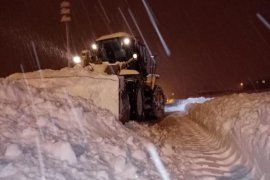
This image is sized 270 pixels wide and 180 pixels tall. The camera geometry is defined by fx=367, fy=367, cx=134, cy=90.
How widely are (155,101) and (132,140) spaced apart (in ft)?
29.5

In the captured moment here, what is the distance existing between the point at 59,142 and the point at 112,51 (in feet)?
30.4

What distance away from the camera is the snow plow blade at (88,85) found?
10000mm

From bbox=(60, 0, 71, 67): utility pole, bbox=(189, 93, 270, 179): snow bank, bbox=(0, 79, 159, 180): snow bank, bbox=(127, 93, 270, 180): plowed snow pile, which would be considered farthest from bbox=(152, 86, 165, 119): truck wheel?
bbox=(0, 79, 159, 180): snow bank

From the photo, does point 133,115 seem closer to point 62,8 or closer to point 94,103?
point 94,103

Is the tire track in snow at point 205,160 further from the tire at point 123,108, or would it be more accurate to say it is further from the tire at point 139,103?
the tire at point 139,103

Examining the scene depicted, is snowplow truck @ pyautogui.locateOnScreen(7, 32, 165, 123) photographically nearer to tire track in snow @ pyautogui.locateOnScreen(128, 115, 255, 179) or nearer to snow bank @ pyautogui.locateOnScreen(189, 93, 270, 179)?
tire track in snow @ pyautogui.locateOnScreen(128, 115, 255, 179)

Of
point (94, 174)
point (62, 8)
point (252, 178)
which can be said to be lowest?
point (252, 178)

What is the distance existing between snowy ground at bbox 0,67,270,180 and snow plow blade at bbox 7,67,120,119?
42.4 inches

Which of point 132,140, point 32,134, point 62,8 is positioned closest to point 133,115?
point 62,8

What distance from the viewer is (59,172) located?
473cm

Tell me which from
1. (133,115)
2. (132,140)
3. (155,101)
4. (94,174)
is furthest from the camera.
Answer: (155,101)

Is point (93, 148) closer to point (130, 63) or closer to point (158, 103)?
point (130, 63)

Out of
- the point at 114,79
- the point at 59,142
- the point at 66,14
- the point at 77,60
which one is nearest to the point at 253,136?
the point at 59,142

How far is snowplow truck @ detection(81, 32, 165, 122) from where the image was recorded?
1340cm
